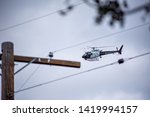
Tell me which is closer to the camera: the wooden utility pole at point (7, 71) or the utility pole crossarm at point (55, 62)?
the wooden utility pole at point (7, 71)

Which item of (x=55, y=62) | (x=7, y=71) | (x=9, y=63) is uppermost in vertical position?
(x=55, y=62)

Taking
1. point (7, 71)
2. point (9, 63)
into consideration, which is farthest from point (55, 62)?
point (7, 71)

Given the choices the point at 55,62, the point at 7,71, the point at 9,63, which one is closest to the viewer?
the point at 7,71

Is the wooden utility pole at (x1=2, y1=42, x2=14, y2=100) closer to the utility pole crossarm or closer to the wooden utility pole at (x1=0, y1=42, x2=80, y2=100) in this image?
the wooden utility pole at (x1=0, y1=42, x2=80, y2=100)

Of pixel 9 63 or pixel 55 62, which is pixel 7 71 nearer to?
pixel 9 63

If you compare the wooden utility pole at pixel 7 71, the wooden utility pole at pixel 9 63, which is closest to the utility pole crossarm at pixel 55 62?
the wooden utility pole at pixel 9 63

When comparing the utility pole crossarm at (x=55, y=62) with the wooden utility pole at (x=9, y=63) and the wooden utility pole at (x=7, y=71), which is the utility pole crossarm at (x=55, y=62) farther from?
the wooden utility pole at (x=7, y=71)

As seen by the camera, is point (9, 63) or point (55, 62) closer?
point (9, 63)

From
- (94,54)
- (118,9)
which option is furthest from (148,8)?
(94,54)
